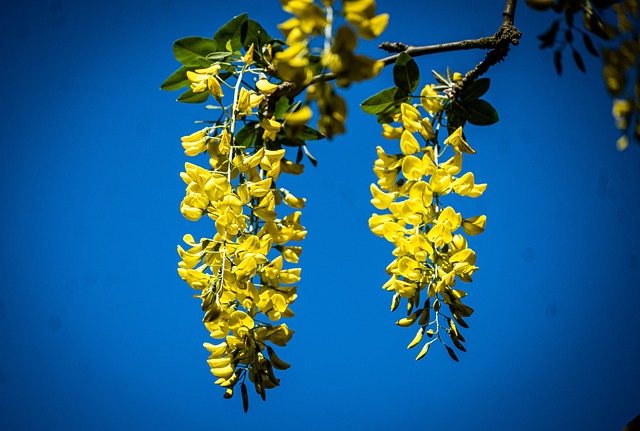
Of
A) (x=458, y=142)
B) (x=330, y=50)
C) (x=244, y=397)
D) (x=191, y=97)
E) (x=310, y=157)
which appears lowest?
(x=244, y=397)

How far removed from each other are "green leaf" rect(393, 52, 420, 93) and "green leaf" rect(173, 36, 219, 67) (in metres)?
0.28

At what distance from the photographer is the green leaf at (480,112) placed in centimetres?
88

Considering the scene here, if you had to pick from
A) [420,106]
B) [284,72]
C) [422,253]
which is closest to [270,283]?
[422,253]

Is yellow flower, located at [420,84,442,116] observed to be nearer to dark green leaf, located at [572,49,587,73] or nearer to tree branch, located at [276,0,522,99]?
tree branch, located at [276,0,522,99]

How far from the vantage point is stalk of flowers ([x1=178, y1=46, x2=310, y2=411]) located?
0.76 metres

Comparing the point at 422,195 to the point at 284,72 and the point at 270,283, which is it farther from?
the point at 284,72

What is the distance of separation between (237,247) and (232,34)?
1.13 feet

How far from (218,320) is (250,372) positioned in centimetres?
9

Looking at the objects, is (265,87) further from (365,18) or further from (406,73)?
(365,18)

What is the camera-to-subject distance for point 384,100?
883mm

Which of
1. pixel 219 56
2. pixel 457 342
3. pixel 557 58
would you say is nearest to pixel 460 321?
pixel 457 342

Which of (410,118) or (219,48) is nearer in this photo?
(410,118)

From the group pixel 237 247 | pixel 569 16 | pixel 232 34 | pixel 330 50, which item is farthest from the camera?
pixel 232 34

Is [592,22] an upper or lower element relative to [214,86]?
lower
